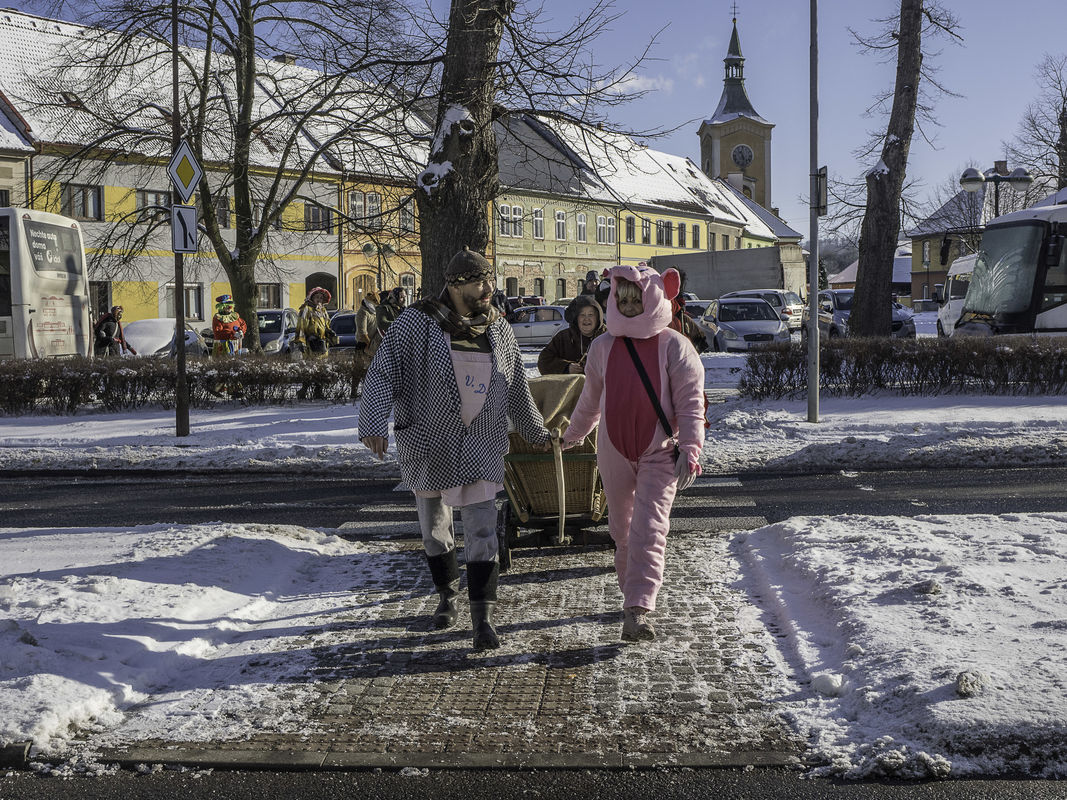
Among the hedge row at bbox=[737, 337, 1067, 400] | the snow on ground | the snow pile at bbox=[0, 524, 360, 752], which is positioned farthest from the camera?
the hedge row at bbox=[737, 337, 1067, 400]

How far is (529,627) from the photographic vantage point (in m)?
5.42

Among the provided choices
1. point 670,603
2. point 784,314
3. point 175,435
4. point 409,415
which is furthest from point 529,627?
point 784,314

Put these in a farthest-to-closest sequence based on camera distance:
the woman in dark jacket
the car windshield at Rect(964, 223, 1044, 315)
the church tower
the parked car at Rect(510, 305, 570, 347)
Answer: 1. the church tower
2. the parked car at Rect(510, 305, 570, 347)
3. the car windshield at Rect(964, 223, 1044, 315)
4. the woman in dark jacket

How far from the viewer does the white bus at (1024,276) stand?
20688mm

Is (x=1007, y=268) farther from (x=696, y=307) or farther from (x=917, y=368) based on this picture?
(x=696, y=307)

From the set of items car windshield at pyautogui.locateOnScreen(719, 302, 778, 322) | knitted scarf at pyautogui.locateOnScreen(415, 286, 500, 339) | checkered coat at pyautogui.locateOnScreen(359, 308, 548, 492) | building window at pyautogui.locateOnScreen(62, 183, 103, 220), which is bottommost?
checkered coat at pyautogui.locateOnScreen(359, 308, 548, 492)

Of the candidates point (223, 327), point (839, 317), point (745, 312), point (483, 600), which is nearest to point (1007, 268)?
Result: point (745, 312)

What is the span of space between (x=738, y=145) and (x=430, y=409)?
91.4 metres

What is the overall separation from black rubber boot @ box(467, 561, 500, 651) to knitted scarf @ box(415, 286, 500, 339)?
43.1 inches

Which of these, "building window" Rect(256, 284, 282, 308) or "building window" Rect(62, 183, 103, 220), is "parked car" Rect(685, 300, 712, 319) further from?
"building window" Rect(62, 183, 103, 220)

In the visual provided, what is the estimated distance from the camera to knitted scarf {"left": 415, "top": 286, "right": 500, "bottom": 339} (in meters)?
5.23

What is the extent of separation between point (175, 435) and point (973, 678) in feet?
39.0

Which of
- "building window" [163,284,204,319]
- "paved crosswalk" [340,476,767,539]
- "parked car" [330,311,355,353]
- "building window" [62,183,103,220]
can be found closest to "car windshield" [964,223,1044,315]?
"paved crosswalk" [340,476,767,539]

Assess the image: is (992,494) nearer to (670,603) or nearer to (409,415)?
(670,603)
